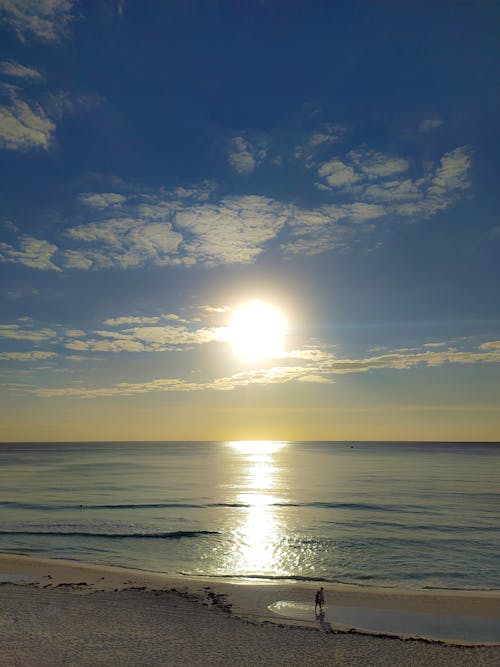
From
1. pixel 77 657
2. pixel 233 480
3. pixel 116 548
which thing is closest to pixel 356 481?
pixel 233 480

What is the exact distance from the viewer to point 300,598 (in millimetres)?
27547

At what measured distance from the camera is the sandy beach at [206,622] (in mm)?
A: 18891

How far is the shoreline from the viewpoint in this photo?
76.0 ft

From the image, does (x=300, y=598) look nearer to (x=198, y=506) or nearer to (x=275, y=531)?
(x=275, y=531)

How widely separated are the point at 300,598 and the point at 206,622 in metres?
7.02

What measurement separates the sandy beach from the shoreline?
6 cm

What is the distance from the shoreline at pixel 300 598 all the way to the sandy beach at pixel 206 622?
63 mm

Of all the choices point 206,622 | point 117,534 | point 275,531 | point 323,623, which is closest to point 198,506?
point 275,531

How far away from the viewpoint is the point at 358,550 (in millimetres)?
40219

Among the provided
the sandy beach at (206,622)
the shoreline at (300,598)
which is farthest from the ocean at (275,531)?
the sandy beach at (206,622)

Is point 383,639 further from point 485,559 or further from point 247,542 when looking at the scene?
point 247,542

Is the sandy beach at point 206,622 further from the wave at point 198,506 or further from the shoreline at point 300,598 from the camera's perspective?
the wave at point 198,506

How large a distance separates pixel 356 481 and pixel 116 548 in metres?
71.0

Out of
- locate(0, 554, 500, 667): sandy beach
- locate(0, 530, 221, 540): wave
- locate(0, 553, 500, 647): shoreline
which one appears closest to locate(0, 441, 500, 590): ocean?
locate(0, 530, 221, 540): wave
